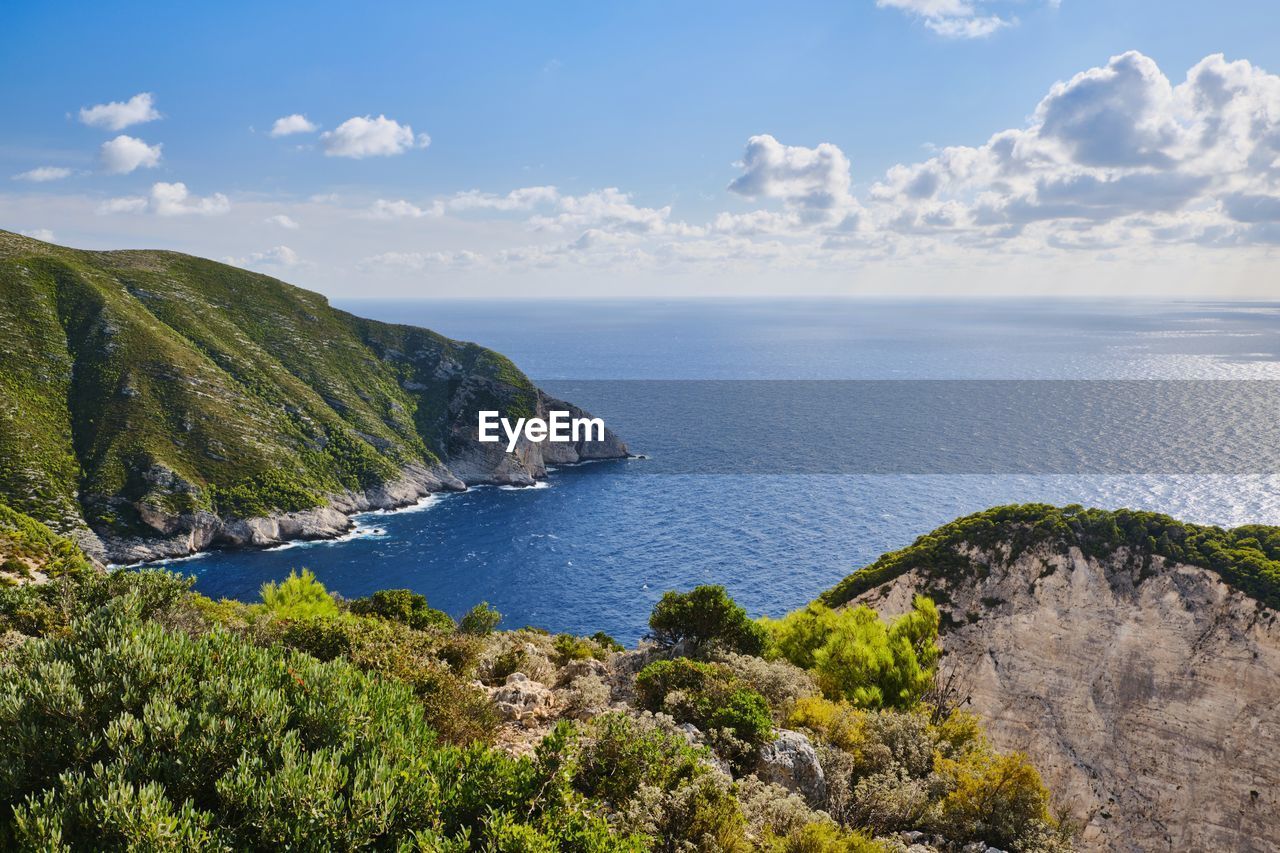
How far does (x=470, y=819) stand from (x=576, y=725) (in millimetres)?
8683

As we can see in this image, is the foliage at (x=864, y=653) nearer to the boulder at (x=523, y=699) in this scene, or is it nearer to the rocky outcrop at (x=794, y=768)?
the rocky outcrop at (x=794, y=768)

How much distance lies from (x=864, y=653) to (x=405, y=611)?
2457 centimetres

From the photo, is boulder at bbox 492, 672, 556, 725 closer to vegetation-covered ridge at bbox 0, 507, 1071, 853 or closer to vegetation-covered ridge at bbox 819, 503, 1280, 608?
vegetation-covered ridge at bbox 0, 507, 1071, 853

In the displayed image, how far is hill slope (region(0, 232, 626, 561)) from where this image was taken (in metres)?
96.1

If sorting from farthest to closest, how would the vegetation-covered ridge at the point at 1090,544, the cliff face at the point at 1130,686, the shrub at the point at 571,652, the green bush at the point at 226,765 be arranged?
1. the vegetation-covered ridge at the point at 1090,544
2. the cliff face at the point at 1130,686
3. the shrub at the point at 571,652
4. the green bush at the point at 226,765

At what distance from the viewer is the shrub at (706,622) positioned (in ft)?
112

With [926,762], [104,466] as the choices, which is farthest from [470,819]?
[104,466]

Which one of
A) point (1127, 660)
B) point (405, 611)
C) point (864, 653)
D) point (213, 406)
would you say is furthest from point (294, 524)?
point (1127, 660)

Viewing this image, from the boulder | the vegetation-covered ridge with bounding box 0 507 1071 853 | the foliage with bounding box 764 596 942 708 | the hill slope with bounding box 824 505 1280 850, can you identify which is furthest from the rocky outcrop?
the hill slope with bounding box 824 505 1280 850

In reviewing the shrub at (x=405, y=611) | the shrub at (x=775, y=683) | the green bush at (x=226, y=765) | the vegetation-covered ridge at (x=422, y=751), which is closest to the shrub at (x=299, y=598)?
the shrub at (x=405, y=611)

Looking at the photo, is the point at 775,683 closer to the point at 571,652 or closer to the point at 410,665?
the point at 571,652

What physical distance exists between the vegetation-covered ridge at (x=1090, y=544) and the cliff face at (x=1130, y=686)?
0.65 m

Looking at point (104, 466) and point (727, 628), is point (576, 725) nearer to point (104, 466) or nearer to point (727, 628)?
point (727, 628)

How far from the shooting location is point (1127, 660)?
45.5 m
